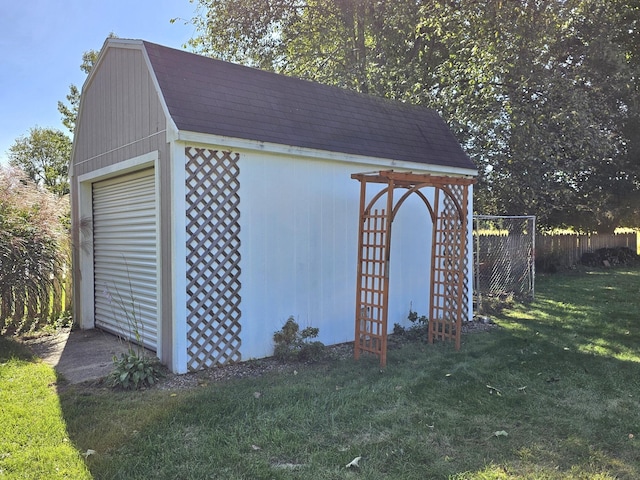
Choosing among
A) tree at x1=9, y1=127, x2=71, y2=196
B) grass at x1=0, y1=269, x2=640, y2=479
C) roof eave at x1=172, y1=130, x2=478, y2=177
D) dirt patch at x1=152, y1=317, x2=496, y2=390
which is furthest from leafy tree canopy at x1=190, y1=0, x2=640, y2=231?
tree at x1=9, y1=127, x2=71, y2=196

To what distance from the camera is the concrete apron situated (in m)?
4.34

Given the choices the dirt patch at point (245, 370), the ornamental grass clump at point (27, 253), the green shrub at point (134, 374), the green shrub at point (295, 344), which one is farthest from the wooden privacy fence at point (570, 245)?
the ornamental grass clump at point (27, 253)

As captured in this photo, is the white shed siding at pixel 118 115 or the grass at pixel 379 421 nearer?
the grass at pixel 379 421

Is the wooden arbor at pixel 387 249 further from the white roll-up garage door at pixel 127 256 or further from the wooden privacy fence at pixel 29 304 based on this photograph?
the wooden privacy fence at pixel 29 304

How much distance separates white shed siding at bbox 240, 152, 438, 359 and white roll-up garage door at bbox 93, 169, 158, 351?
1092mm

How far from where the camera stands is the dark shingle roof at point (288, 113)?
4465mm

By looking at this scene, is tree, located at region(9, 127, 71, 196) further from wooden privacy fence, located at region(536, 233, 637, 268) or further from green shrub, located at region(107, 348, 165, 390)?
wooden privacy fence, located at region(536, 233, 637, 268)

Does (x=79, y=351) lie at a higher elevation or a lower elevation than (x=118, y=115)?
lower

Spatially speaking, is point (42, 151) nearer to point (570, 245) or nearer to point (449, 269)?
point (449, 269)

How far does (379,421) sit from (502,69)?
885cm

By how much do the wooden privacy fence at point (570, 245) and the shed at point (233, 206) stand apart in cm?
851

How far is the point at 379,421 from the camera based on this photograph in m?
3.20

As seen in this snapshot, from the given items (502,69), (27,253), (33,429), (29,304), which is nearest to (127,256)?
(27,253)

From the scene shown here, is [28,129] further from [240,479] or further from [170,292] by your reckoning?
[240,479]
